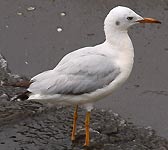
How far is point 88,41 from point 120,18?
1.86 m

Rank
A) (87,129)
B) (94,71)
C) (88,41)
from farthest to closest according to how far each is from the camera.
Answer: (88,41), (87,129), (94,71)

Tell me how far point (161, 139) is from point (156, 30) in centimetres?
197

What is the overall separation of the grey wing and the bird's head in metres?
0.28

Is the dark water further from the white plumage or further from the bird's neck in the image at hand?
the bird's neck

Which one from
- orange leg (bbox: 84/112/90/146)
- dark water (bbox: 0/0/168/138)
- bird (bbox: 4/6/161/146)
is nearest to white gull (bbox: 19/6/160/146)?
bird (bbox: 4/6/161/146)

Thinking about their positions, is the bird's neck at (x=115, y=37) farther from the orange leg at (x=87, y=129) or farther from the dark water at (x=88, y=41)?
the dark water at (x=88, y=41)

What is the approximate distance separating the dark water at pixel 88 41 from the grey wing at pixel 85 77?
2.62 ft

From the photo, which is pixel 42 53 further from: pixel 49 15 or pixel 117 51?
pixel 117 51

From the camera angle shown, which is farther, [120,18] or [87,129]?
[87,129]

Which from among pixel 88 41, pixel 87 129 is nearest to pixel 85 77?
pixel 87 129

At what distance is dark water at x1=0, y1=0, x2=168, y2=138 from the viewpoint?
18.1 ft

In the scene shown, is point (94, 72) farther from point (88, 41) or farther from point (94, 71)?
point (88, 41)

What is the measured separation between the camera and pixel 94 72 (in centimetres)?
467

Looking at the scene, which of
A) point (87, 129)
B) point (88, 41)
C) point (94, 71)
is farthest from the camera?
point (88, 41)
